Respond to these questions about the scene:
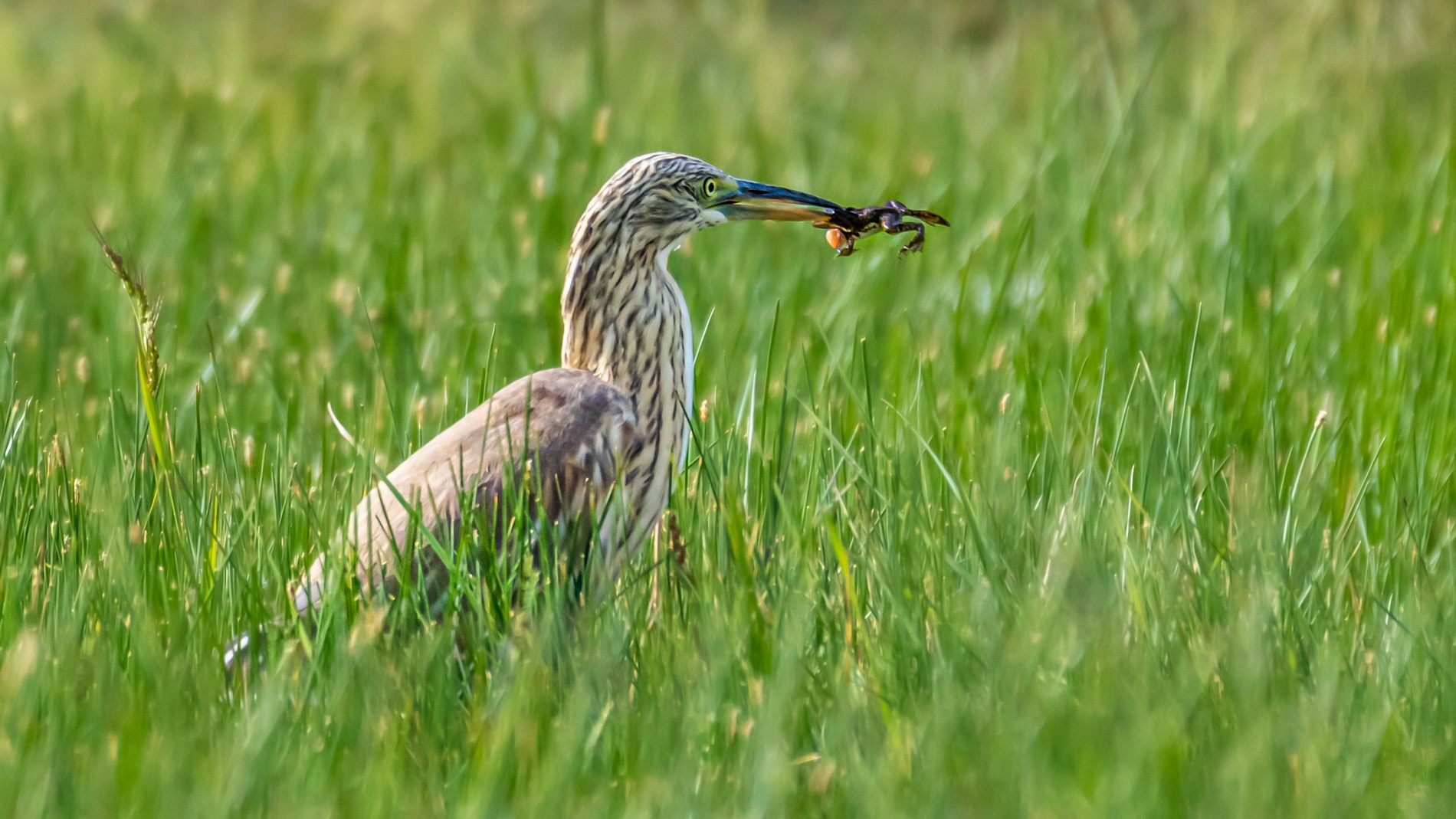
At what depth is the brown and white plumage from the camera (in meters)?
3.58

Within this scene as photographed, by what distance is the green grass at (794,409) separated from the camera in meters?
2.79

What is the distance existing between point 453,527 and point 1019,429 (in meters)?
1.71

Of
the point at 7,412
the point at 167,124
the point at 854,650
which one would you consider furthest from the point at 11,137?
the point at 854,650

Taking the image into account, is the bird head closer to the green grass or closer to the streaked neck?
the streaked neck

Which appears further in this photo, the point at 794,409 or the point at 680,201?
the point at 794,409

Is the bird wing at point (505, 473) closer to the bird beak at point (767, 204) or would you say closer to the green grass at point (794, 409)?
the green grass at point (794, 409)

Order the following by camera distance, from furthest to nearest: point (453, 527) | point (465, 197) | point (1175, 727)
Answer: point (465, 197), point (453, 527), point (1175, 727)

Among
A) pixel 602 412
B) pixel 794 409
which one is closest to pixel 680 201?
pixel 602 412

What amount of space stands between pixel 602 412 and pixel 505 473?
53 centimetres

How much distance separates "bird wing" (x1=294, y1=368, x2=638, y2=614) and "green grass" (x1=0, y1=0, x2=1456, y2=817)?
16 cm

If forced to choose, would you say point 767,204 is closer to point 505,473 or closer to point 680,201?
point 680,201

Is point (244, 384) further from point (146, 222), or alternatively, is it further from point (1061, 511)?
point (1061, 511)

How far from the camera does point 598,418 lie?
3822 mm

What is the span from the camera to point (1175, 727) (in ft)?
8.86
